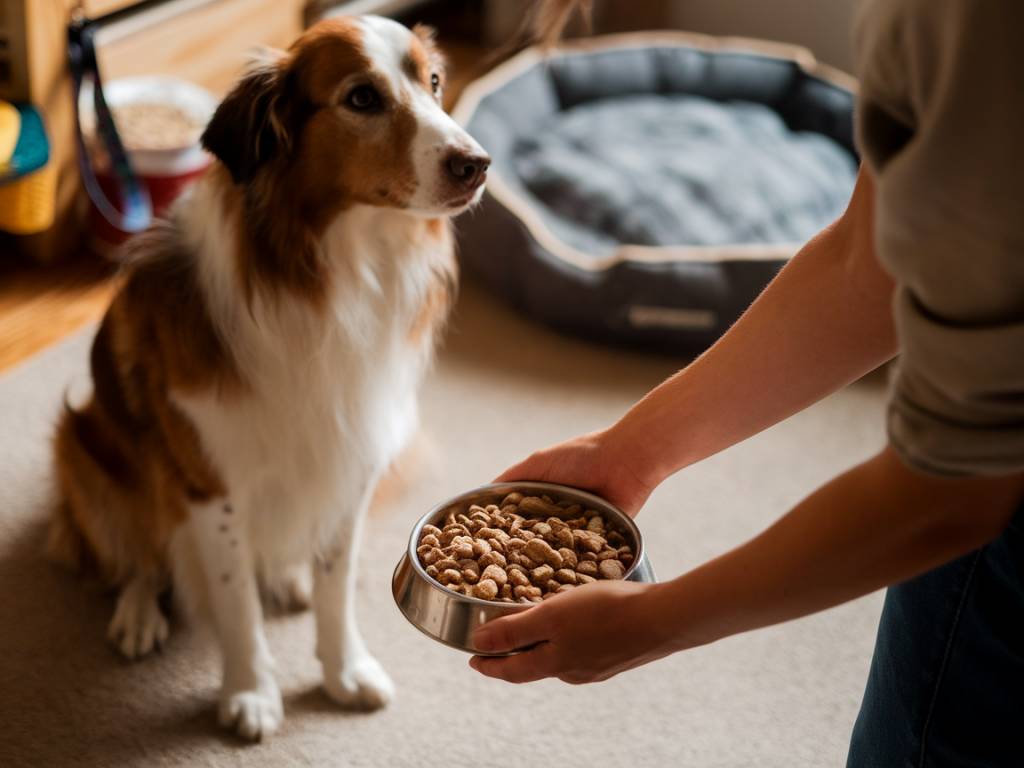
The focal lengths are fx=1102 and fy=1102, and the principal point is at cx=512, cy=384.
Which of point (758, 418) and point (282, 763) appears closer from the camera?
point (758, 418)

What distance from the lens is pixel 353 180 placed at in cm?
145

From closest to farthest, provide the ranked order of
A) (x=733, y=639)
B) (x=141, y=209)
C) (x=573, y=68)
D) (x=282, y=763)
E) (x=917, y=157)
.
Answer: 1. (x=917, y=157)
2. (x=282, y=763)
3. (x=733, y=639)
4. (x=141, y=209)
5. (x=573, y=68)

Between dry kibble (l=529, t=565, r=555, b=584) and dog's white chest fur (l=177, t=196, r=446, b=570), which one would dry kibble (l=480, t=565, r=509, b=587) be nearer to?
dry kibble (l=529, t=565, r=555, b=584)

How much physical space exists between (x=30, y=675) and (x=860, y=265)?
142 centimetres

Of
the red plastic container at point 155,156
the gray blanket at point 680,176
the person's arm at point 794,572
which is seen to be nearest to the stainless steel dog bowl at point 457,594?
the person's arm at point 794,572

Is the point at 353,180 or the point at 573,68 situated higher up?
the point at 353,180

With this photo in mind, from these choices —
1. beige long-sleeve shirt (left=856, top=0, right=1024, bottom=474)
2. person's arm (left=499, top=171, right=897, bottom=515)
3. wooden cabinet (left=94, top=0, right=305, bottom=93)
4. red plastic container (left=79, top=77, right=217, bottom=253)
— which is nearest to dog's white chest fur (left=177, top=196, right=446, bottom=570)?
person's arm (left=499, top=171, right=897, bottom=515)

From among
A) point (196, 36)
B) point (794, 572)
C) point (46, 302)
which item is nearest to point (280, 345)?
point (794, 572)

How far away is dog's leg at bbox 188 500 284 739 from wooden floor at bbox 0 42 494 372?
1073 mm

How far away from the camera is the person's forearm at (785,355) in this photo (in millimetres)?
998

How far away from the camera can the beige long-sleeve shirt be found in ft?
2.12

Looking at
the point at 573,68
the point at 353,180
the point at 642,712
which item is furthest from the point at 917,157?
the point at 573,68

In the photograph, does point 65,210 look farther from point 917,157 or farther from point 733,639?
point 917,157

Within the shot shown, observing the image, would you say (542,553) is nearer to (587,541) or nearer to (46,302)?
(587,541)
